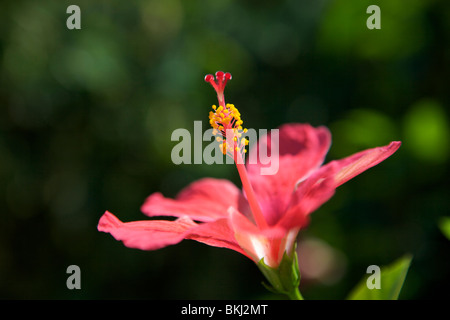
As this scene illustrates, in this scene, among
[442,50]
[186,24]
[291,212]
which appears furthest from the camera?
[186,24]

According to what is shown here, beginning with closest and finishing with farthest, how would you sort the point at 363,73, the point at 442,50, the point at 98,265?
the point at 442,50 → the point at 363,73 → the point at 98,265

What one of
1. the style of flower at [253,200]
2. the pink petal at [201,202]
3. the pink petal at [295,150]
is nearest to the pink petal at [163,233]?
the style of flower at [253,200]

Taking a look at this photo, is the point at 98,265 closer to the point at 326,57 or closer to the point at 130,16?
the point at 130,16

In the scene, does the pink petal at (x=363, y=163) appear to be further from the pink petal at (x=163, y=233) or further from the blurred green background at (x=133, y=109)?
the blurred green background at (x=133, y=109)

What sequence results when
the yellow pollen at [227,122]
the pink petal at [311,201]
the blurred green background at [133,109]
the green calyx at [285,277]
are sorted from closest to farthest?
the pink petal at [311,201]
the green calyx at [285,277]
the yellow pollen at [227,122]
the blurred green background at [133,109]

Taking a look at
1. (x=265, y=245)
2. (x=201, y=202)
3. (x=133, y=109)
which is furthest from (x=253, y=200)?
(x=133, y=109)

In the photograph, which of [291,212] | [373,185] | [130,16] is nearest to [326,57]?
[373,185]

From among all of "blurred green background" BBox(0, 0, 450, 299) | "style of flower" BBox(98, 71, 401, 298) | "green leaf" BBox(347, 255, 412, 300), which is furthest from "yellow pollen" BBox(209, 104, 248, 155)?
"blurred green background" BBox(0, 0, 450, 299)
